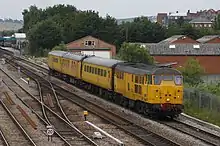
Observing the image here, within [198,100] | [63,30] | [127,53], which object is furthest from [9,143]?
[63,30]

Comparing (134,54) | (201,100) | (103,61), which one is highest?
(103,61)

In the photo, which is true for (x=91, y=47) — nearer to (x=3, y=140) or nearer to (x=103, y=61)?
(x=103, y=61)

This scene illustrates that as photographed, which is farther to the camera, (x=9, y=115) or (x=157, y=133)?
(x=9, y=115)

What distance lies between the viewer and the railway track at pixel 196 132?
21781 millimetres

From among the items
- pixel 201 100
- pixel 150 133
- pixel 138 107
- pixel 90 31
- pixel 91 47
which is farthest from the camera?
pixel 90 31

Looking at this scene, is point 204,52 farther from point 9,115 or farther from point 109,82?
point 9,115

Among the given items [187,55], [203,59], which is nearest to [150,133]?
[187,55]

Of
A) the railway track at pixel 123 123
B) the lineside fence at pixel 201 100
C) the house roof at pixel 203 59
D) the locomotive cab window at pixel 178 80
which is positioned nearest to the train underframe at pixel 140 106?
the locomotive cab window at pixel 178 80

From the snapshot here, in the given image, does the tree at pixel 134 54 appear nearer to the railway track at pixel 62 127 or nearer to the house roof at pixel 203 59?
the house roof at pixel 203 59

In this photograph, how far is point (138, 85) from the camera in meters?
28.6

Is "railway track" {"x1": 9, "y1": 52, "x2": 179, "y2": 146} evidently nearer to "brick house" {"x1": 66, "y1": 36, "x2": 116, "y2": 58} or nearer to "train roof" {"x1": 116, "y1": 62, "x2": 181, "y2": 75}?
"train roof" {"x1": 116, "y1": 62, "x2": 181, "y2": 75}

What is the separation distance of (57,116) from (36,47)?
8312 centimetres

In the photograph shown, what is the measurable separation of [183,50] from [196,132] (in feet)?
174

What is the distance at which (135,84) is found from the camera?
95.5ft
